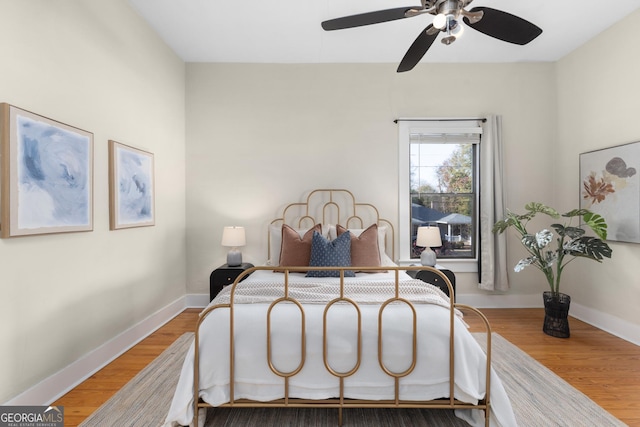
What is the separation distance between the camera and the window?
3.96 metres

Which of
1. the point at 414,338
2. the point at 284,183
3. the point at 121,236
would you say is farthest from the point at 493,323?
the point at 121,236

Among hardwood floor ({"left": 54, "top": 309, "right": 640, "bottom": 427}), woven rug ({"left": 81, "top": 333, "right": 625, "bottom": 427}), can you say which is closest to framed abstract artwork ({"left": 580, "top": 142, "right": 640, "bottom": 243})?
hardwood floor ({"left": 54, "top": 309, "right": 640, "bottom": 427})

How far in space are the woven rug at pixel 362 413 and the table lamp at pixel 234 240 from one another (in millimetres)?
1521

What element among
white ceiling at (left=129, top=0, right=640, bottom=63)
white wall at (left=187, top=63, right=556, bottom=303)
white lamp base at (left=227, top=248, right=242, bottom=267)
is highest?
white ceiling at (left=129, top=0, right=640, bottom=63)

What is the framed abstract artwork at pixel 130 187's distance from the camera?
2609mm

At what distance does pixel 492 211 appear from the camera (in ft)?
12.6

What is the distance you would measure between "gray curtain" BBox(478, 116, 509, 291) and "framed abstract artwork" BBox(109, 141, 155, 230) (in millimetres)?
3786

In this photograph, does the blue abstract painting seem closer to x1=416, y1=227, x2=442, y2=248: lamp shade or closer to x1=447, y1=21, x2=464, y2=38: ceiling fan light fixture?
x1=447, y1=21, x2=464, y2=38: ceiling fan light fixture

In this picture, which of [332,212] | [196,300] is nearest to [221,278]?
[196,300]

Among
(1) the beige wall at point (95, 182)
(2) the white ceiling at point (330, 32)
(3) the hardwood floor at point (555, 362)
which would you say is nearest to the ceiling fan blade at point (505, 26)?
(2) the white ceiling at point (330, 32)

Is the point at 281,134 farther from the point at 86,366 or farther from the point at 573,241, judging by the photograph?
the point at 573,241

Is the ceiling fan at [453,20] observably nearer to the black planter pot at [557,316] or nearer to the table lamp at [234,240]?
the table lamp at [234,240]

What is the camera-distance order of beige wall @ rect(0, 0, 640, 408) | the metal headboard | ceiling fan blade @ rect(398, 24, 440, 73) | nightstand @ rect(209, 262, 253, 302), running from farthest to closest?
the metal headboard, nightstand @ rect(209, 262, 253, 302), beige wall @ rect(0, 0, 640, 408), ceiling fan blade @ rect(398, 24, 440, 73)

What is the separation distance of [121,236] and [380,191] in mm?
2817
